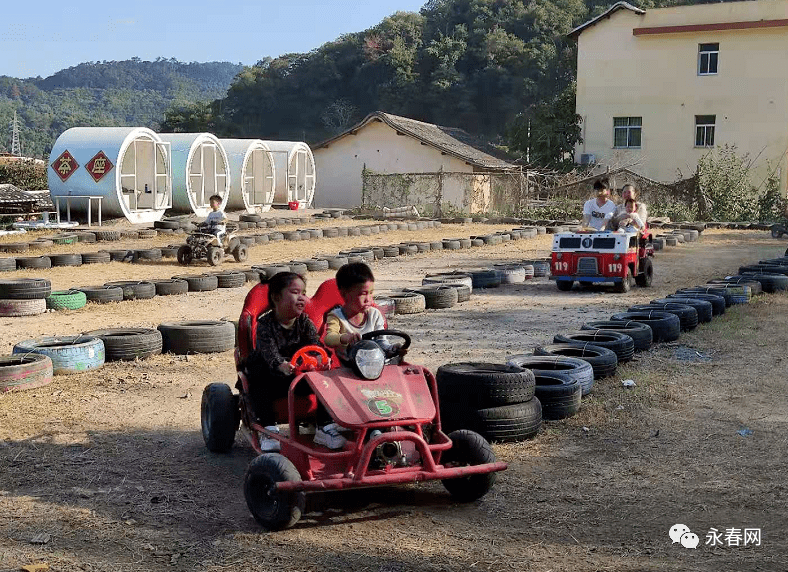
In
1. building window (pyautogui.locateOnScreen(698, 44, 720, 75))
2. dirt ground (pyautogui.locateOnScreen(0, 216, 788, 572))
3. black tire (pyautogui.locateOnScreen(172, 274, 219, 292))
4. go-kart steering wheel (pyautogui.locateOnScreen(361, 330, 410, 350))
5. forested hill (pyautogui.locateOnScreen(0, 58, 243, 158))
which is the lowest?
dirt ground (pyautogui.locateOnScreen(0, 216, 788, 572))

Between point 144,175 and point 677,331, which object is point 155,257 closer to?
point 677,331

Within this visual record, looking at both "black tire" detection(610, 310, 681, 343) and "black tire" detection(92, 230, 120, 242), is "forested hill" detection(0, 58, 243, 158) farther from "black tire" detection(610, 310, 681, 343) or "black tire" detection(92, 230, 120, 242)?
"black tire" detection(610, 310, 681, 343)

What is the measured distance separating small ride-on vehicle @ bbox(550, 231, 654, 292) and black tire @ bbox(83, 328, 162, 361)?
6592 mm

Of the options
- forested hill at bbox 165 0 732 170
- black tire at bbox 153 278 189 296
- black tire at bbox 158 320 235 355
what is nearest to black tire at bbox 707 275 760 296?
black tire at bbox 153 278 189 296

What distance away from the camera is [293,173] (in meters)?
35.4

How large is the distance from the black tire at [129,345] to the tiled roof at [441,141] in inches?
1126

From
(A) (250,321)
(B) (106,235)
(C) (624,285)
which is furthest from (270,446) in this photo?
(B) (106,235)

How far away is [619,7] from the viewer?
35.8m

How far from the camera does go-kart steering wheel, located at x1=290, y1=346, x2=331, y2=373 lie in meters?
4.75

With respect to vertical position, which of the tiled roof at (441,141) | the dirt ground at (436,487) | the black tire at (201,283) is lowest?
the dirt ground at (436,487)

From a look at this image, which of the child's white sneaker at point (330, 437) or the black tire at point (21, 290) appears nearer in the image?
the child's white sneaker at point (330, 437)

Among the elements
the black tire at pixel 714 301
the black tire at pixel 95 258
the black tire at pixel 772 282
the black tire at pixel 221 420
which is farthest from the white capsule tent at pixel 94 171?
the black tire at pixel 221 420

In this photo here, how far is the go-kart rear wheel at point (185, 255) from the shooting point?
52.7 feet

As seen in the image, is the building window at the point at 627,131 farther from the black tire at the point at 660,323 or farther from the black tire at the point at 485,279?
the black tire at the point at 660,323
